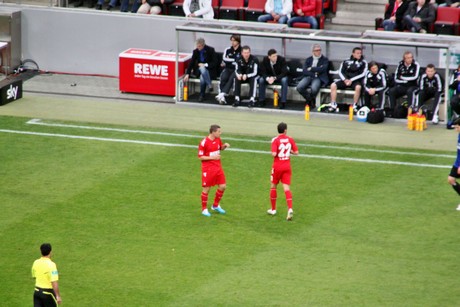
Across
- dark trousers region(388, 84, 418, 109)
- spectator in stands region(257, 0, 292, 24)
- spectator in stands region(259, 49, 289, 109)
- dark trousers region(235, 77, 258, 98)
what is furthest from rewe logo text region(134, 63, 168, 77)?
dark trousers region(388, 84, 418, 109)

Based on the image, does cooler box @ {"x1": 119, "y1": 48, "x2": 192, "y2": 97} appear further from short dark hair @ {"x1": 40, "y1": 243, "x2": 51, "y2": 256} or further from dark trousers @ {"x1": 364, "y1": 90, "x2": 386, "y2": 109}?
short dark hair @ {"x1": 40, "y1": 243, "x2": 51, "y2": 256}

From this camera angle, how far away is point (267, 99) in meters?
27.7

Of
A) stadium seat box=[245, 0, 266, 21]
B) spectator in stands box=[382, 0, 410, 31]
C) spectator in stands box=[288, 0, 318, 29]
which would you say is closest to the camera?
spectator in stands box=[382, 0, 410, 31]

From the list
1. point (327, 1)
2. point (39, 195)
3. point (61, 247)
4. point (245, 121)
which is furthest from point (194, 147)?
point (327, 1)

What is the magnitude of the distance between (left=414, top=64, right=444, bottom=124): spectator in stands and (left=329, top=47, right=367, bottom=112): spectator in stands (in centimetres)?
156

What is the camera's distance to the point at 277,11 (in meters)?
29.4

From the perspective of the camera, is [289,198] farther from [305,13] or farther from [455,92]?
[305,13]

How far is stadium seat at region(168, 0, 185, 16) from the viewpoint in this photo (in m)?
30.8

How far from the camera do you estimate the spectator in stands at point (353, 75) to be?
25.9 m

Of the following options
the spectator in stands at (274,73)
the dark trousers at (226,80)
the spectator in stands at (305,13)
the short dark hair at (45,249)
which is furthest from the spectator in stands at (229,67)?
the short dark hair at (45,249)

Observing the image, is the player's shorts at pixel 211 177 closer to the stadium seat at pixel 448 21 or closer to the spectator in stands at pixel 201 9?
the spectator in stands at pixel 201 9

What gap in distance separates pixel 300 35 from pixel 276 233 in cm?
993

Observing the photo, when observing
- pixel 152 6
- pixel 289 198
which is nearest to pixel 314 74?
pixel 152 6

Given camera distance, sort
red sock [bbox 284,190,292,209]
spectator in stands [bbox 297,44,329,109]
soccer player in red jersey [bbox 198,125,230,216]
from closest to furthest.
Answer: soccer player in red jersey [bbox 198,125,230,216], red sock [bbox 284,190,292,209], spectator in stands [bbox 297,44,329,109]
